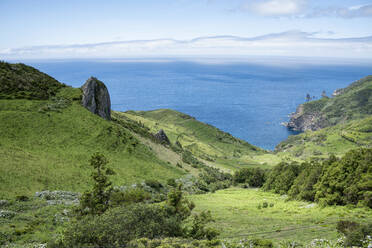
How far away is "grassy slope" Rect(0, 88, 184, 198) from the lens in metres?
39.7

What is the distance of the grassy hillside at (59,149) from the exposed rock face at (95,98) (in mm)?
3227

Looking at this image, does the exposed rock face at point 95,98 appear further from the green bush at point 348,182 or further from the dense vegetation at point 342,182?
the green bush at point 348,182

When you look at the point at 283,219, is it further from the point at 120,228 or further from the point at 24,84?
the point at 24,84

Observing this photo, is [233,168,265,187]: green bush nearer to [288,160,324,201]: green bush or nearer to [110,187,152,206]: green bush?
[288,160,324,201]: green bush

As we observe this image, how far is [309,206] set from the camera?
37.4m

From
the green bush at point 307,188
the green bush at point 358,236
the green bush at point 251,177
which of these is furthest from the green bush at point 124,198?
the green bush at point 251,177

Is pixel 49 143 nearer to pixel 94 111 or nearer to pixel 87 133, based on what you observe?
pixel 87 133

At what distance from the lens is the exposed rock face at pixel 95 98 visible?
73.4 m

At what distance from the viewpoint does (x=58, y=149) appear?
50875 millimetres

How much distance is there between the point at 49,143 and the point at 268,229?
4483 cm

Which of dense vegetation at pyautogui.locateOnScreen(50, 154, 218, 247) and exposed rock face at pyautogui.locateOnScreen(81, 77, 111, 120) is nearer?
dense vegetation at pyautogui.locateOnScreen(50, 154, 218, 247)

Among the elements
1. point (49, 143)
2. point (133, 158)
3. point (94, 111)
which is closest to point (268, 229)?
point (133, 158)

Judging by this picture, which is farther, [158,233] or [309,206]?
[309,206]

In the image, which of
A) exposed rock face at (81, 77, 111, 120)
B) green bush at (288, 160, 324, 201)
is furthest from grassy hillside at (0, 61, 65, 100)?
green bush at (288, 160, 324, 201)
